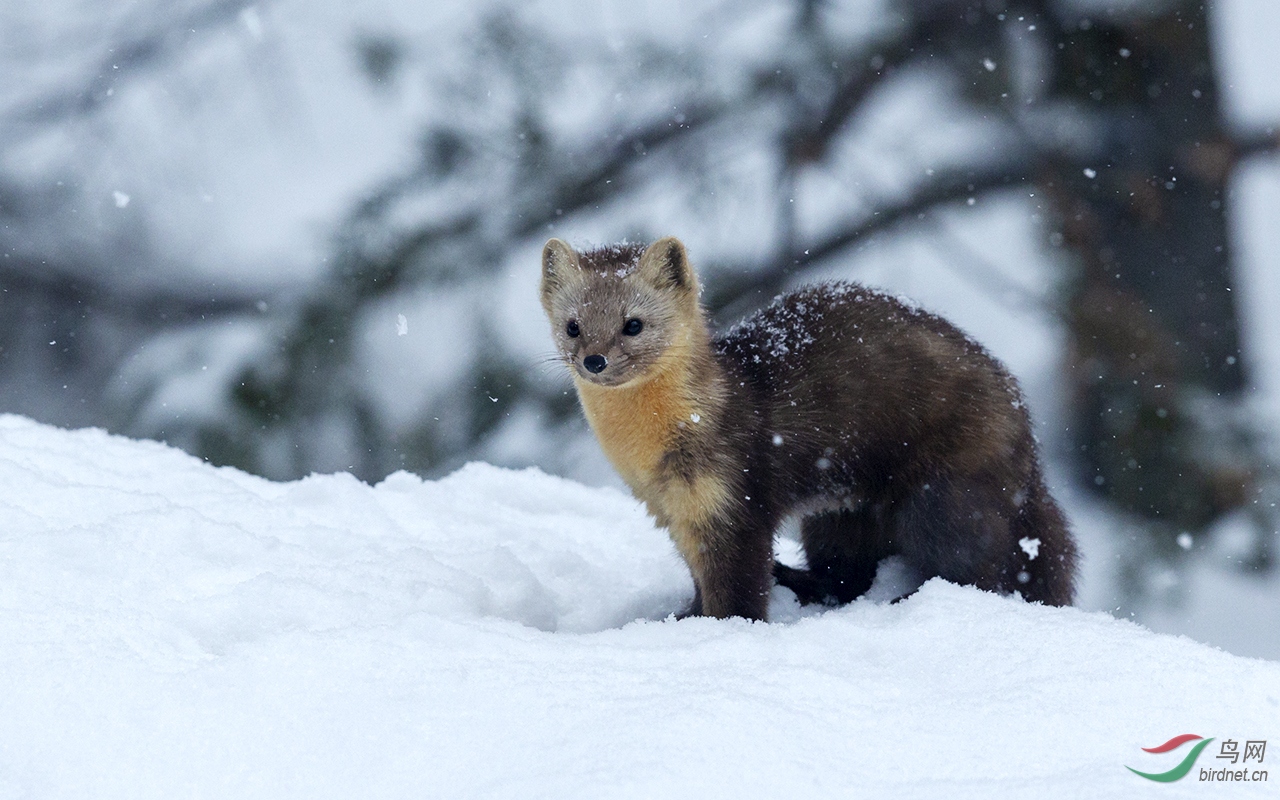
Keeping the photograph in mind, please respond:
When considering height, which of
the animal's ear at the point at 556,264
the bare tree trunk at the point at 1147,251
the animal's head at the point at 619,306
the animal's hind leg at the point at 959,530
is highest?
the bare tree trunk at the point at 1147,251

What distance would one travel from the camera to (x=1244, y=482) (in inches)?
229

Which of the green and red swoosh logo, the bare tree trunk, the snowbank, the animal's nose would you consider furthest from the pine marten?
the bare tree trunk

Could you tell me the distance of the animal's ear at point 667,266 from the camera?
3.42m

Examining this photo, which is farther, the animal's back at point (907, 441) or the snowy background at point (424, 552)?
the animal's back at point (907, 441)

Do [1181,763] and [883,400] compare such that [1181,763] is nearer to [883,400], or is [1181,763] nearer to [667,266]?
[883,400]

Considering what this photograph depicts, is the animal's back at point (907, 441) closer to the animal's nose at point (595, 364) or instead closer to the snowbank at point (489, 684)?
the snowbank at point (489, 684)

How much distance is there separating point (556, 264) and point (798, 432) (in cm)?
84

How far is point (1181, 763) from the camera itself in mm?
2090

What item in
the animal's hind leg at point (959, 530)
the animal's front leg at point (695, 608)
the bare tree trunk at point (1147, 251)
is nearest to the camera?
the animal's hind leg at point (959, 530)

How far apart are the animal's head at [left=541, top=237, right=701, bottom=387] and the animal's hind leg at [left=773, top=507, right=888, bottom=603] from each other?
2.34 feet

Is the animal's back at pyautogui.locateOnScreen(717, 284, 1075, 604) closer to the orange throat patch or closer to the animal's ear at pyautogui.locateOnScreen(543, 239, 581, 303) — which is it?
the orange throat patch

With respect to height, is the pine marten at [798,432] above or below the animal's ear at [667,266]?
below

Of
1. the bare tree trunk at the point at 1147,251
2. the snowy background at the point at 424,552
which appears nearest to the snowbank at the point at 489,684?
the snowy background at the point at 424,552

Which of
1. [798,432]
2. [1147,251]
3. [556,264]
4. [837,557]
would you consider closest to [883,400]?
[798,432]
